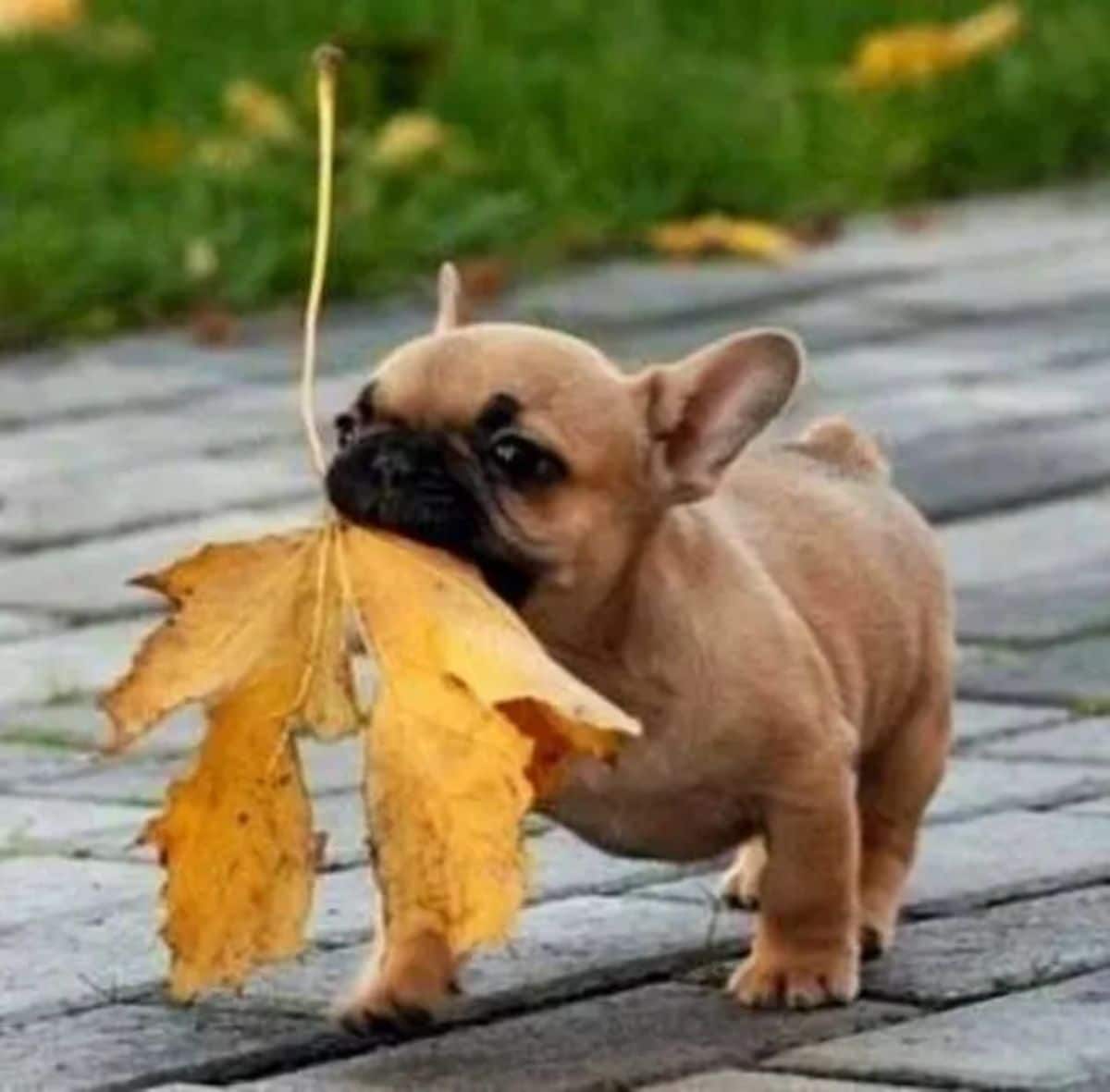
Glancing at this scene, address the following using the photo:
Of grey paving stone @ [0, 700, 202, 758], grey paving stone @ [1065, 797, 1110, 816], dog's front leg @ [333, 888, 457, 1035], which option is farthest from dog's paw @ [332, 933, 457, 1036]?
grey paving stone @ [0, 700, 202, 758]

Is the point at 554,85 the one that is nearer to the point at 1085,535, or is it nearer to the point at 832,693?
the point at 1085,535

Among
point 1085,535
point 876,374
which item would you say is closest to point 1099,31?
point 876,374

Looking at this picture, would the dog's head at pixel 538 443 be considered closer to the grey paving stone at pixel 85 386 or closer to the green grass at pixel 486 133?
the grey paving stone at pixel 85 386

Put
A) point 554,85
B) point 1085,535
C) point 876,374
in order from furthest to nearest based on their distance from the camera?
point 554,85
point 876,374
point 1085,535

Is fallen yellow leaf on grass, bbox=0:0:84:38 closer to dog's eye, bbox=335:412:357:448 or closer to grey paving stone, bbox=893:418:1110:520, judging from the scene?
grey paving stone, bbox=893:418:1110:520

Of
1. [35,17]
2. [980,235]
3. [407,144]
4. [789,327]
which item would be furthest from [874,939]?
[35,17]

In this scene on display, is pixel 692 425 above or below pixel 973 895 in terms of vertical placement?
above

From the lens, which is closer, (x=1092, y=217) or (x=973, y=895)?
(x=973, y=895)
